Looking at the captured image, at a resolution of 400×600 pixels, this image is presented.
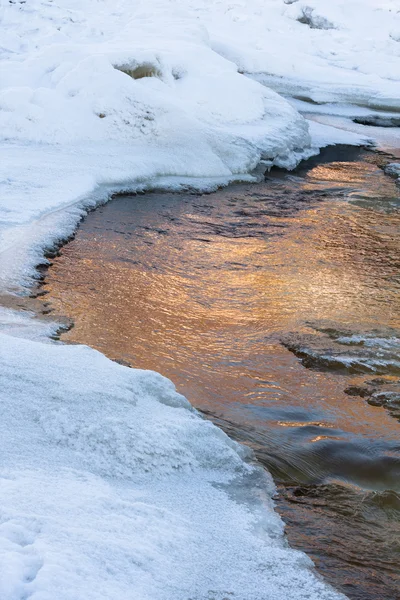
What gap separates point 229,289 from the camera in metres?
5.95

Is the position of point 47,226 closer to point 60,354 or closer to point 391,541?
point 60,354

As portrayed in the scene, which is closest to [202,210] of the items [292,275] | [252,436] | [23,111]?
[292,275]

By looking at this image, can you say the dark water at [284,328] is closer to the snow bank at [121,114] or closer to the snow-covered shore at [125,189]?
the snow-covered shore at [125,189]

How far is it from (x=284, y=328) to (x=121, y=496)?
265cm

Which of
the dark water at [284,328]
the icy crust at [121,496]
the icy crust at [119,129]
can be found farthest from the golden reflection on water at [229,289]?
the icy crust at [121,496]

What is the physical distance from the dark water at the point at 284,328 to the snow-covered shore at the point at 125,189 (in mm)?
278

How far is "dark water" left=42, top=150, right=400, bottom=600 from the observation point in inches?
124

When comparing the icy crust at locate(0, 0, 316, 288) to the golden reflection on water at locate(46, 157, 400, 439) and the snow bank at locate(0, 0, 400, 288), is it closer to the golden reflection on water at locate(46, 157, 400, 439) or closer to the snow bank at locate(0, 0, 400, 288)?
the snow bank at locate(0, 0, 400, 288)

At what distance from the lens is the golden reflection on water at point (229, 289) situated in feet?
14.1

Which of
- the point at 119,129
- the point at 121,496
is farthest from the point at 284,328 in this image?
the point at 119,129

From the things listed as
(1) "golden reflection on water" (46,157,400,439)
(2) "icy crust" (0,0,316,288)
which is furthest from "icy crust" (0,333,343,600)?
(2) "icy crust" (0,0,316,288)

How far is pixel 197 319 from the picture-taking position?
5238 mm

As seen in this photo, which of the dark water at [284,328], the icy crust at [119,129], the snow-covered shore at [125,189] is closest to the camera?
the snow-covered shore at [125,189]

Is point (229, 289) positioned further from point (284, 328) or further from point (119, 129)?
point (119, 129)
